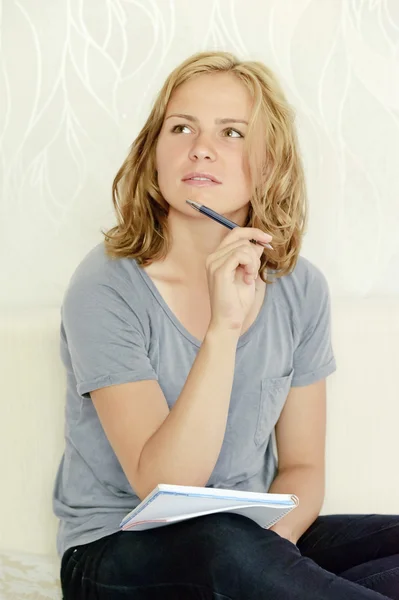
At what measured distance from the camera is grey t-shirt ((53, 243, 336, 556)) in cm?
124

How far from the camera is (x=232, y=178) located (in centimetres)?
133

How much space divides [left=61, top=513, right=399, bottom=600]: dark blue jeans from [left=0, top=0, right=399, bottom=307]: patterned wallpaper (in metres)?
0.73

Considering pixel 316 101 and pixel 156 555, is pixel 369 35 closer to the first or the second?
pixel 316 101

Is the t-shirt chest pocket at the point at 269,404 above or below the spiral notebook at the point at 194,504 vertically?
above

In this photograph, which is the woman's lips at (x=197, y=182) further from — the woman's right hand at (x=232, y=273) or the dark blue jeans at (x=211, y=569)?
the dark blue jeans at (x=211, y=569)

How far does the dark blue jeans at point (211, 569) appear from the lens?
101 cm

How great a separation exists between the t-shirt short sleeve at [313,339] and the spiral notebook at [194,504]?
0.35m

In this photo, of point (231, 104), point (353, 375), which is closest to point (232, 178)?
point (231, 104)

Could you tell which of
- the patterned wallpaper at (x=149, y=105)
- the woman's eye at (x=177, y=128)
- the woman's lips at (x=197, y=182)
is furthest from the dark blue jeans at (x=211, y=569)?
the patterned wallpaper at (x=149, y=105)

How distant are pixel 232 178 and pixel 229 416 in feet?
1.21

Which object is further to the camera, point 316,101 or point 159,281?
point 316,101

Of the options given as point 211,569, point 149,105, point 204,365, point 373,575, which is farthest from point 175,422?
point 149,105

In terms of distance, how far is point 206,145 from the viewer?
1306 millimetres

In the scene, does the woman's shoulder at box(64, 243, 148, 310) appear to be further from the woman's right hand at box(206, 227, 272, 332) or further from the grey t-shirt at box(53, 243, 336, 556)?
the woman's right hand at box(206, 227, 272, 332)
